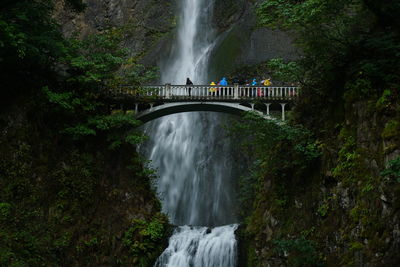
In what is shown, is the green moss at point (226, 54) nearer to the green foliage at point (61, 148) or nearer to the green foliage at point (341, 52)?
the green foliage at point (61, 148)

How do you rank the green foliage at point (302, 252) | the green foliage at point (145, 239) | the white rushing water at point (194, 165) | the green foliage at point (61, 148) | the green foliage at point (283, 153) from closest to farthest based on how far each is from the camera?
the green foliage at point (302, 252) < the green foliage at point (283, 153) < the green foliage at point (61, 148) < the green foliage at point (145, 239) < the white rushing water at point (194, 165)

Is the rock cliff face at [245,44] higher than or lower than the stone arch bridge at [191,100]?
higher

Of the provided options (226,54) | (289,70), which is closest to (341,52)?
(289,70)

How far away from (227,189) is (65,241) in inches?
435

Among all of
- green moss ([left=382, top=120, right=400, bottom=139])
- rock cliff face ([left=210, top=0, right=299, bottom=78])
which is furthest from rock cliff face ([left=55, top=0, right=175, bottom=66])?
green moss ([left=382, top=120, right=400, bottom=139])

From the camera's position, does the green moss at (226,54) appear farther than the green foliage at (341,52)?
Yes

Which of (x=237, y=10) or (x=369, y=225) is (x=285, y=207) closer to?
(x=369, y=225)

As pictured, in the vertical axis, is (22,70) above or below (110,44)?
below

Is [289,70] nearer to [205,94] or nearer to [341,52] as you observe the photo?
[341,52]

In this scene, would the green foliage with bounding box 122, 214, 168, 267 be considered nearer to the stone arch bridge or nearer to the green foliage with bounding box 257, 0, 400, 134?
the stone arch bridge

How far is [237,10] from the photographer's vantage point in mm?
33188

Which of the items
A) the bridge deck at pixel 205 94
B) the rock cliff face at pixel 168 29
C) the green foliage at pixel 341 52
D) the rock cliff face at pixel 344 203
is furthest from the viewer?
the rock cliff face at pixel 168 29

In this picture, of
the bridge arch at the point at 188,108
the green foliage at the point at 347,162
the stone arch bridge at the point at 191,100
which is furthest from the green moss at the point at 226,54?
the green foliage at the point at 347,162

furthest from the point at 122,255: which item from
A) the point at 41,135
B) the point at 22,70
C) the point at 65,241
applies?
the point at 22,70
